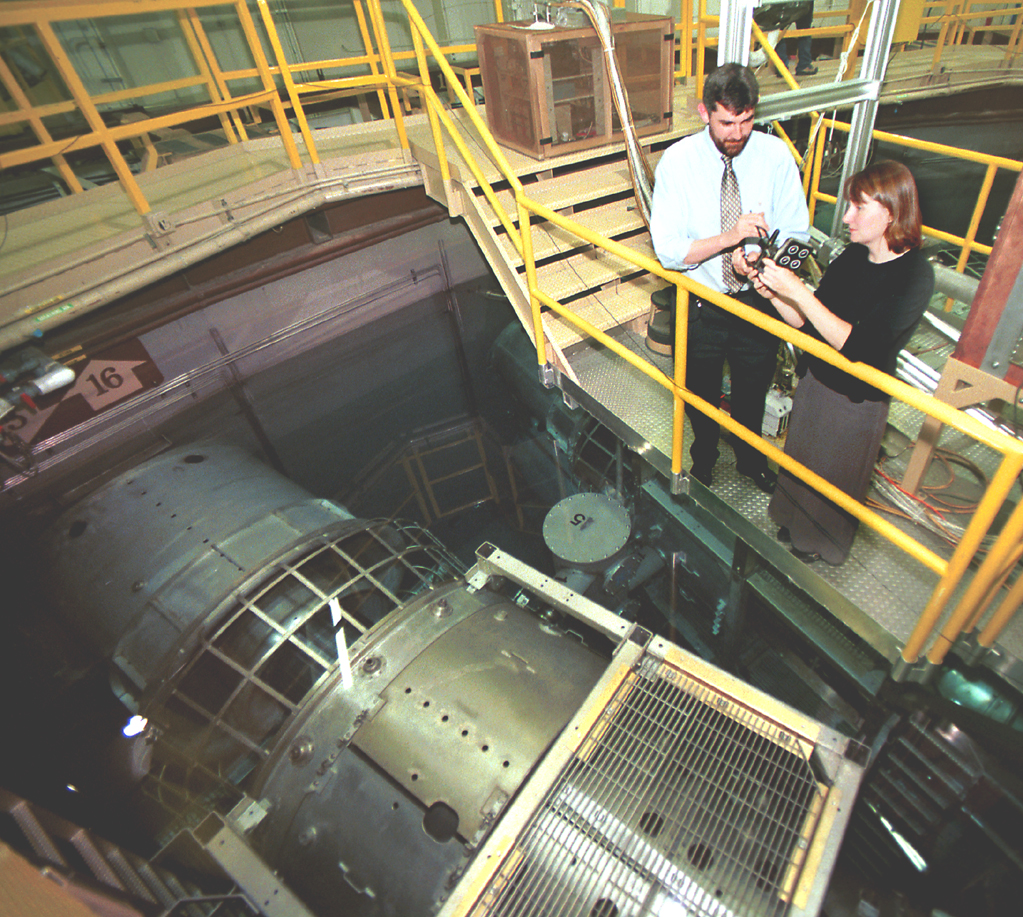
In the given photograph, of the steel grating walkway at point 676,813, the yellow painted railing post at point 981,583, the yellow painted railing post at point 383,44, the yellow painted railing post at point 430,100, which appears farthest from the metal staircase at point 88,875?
the yellow painted railing post at point 383,44

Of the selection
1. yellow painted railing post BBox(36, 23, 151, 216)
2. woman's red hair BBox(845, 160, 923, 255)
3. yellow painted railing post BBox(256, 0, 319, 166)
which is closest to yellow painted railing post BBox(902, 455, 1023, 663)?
woman's red hair BBox(845, 160, 923, 255)

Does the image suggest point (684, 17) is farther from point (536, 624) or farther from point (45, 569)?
point (45, 569)

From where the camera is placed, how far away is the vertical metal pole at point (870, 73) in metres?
3.29

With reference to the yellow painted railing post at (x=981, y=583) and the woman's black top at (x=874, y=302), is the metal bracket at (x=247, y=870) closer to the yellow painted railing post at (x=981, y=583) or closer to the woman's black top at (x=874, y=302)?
the yellow painted railing post at (x=981, y=583)

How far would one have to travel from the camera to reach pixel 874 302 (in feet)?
6.64

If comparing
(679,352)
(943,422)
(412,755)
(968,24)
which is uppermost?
(943,422)

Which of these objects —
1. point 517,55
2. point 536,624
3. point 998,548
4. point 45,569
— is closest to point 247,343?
point 45,569

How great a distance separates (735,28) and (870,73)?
1.04m

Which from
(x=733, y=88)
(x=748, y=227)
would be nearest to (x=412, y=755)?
(x=748, y=227)

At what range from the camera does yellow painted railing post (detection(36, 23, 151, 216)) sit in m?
3.79

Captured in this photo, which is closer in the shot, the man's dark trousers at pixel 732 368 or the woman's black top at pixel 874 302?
the woman's black top at pixel 874 302

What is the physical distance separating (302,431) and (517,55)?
5148 mm

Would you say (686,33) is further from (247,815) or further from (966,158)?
(247,815)

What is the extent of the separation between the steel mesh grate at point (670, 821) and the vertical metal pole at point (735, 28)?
345cm
